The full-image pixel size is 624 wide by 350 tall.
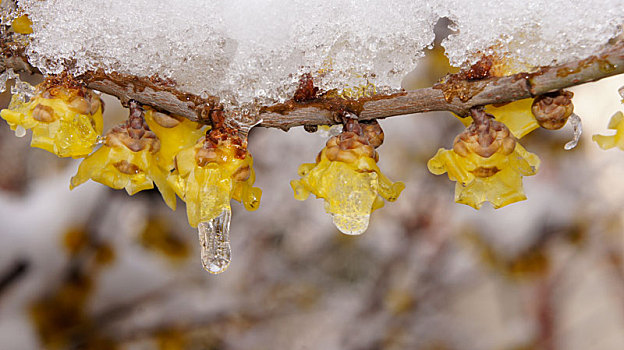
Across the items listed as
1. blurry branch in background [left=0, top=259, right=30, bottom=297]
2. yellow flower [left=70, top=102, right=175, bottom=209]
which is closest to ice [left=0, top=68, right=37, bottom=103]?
yellow flower [left=70, top=102, right=175, bottom=209]

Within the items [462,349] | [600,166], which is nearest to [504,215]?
[600,166]

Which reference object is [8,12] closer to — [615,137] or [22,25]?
[22,25]

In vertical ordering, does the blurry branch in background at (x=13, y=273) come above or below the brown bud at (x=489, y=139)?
above

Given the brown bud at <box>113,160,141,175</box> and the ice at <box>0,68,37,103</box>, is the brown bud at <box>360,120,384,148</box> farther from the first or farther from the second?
the ice at <box>0,68,37,103</box>

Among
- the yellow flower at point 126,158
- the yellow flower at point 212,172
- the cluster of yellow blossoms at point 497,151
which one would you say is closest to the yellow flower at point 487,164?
the cluster of yellow blossoms at point 497,151

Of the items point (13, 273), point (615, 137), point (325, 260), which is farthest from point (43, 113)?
point (325, 260)

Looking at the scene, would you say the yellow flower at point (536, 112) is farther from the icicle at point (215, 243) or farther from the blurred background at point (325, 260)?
the blurred background at point (325, 260)

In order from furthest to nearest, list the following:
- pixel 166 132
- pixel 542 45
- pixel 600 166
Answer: pixel 600 166
pixel 166 132
pixel 542 45

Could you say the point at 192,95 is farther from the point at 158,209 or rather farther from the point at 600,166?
the point at 600,166
